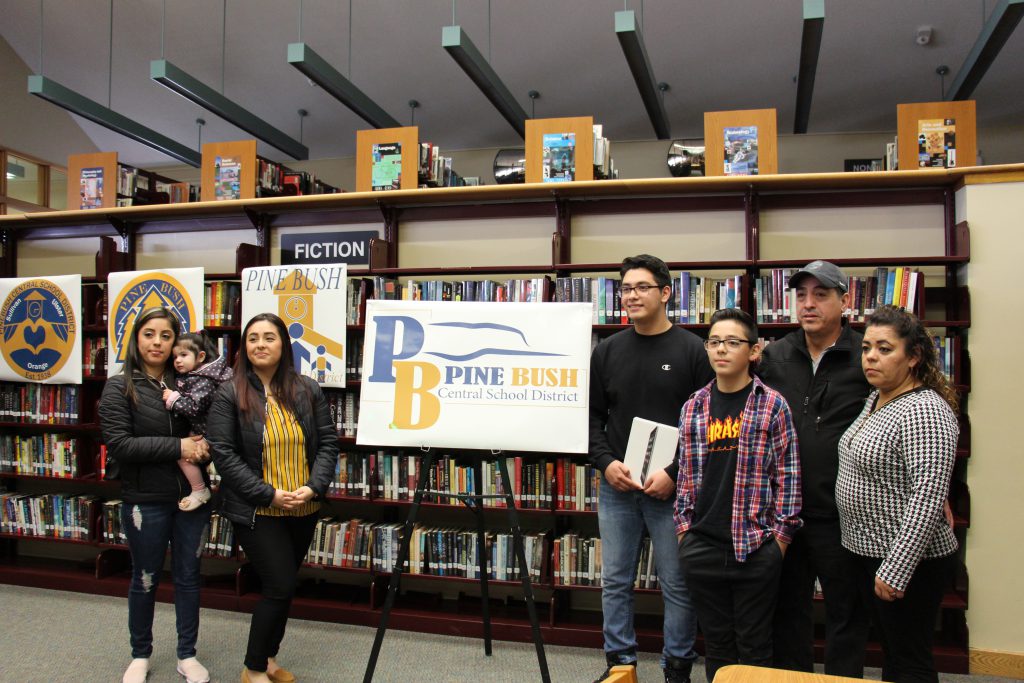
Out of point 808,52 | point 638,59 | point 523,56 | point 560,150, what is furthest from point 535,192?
point 523,56

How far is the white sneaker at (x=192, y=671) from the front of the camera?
265cm

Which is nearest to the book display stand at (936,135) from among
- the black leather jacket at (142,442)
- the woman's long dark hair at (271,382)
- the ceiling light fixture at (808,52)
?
the ceiling light fixture at (808,52)

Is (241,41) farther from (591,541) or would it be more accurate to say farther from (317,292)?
(591,541)

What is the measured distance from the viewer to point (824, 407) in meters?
2.10

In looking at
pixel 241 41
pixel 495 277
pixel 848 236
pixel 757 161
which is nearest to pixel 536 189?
pixel 495 277

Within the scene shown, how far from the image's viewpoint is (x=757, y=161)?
3.38 m

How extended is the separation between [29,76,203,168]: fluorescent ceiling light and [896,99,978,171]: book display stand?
490 cm

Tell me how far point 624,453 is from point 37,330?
371 cm

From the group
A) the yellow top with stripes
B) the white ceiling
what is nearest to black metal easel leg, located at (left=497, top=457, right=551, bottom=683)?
the yellow top with stripes

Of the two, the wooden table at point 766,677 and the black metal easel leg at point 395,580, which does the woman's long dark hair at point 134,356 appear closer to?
the black metal easel leg at point 395,580

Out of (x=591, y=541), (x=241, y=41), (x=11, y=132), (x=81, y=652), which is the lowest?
(x=81, y=652)

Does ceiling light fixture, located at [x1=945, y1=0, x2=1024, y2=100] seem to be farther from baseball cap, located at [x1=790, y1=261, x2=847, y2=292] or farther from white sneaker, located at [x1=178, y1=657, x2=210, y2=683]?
white sneaker, located at [x1=178, y1=657, x2=210, y2=683]

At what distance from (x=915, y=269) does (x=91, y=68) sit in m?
8.24

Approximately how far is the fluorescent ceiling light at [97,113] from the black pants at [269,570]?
380 centimetres
